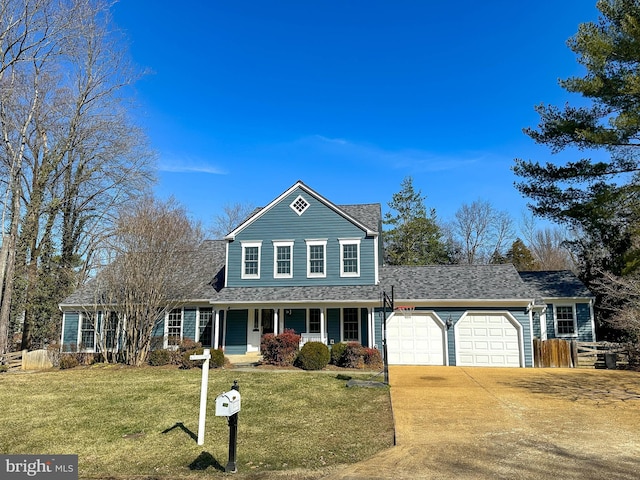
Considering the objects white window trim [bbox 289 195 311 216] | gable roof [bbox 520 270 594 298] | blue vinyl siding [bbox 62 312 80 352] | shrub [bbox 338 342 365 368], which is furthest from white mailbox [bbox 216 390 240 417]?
gable roof [bbox 520 270 594 298]

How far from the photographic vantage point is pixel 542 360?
658 inches

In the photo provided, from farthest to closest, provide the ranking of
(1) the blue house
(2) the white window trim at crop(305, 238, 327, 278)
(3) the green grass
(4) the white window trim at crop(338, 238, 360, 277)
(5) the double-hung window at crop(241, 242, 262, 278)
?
1. (5) the double-hung window at crop(241, 242, 262, 278)
2. (2) the white window trim at crop(305, 238, 327, 278)
3. (4) the white window trim at crop(338, 238, 360, 277)
4. (1) the blue house
5. (3) the green grass

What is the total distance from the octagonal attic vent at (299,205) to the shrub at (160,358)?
334 inches

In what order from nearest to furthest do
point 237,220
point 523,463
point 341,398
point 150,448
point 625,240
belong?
1. point 523,463
2. point 150,448
3. point 341,398
4. point 625,240
5. point 237,220

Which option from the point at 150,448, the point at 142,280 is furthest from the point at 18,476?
the point at 142,280

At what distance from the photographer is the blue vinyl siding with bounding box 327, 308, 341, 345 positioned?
18609 millimetres

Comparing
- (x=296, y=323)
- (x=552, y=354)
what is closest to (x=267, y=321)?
(x=296, y=323)

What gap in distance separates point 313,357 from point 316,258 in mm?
5655

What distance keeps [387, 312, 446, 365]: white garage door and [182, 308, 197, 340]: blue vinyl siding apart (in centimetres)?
912

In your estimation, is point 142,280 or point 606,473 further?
point 142,280

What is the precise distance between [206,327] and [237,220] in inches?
943

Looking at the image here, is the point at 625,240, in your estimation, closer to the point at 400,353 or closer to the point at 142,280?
the point at 400,353

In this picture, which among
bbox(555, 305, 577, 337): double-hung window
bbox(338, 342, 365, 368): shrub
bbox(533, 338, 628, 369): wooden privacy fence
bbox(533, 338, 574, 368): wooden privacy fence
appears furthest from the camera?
bbox(555, 305, 577, 337): double-hung window

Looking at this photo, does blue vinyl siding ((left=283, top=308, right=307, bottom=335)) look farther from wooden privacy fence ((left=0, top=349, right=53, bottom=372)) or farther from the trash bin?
the trash bin
